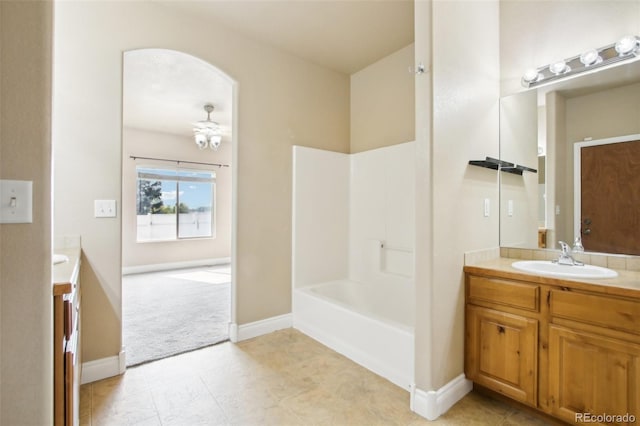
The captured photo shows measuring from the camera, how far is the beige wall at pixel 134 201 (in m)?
5.52

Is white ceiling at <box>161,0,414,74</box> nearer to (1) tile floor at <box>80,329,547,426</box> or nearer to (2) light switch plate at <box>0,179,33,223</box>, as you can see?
(2) light switch plate at <box>0,179,33,223</box>

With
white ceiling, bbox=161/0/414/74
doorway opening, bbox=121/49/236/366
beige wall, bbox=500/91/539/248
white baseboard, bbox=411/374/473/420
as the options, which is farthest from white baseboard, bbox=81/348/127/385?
beige wall, bbox=500/91/539/248

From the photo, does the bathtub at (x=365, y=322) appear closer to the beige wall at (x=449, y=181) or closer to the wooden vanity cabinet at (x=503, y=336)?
the beige wall at (x=449, y=181)

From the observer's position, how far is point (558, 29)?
204 cm

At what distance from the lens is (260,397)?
193cm

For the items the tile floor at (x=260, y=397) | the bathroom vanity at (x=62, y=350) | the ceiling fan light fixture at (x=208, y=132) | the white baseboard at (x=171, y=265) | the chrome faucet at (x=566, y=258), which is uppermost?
the ceiling fan light fixture at (x=208, y=132)

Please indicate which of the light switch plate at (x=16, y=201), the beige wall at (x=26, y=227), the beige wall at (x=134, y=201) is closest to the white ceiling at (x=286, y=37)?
the beige wall at (x=134, y=201)

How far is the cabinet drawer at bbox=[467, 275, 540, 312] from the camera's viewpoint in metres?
1.68

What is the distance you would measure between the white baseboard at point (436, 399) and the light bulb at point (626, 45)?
2.14 metres

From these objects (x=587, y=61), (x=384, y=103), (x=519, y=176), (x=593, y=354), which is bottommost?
(x=593, y=354)

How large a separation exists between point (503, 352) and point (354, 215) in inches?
78.5

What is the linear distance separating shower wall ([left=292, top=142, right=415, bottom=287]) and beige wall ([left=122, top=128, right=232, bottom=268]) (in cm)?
383

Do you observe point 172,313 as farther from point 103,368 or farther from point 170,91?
point 170,91

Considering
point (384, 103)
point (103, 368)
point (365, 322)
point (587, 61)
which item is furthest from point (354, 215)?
point (103, 368)
